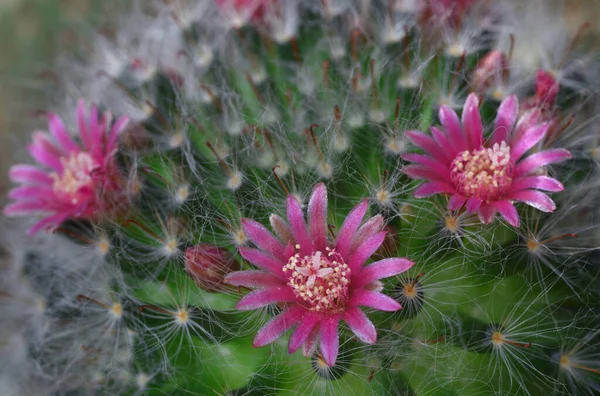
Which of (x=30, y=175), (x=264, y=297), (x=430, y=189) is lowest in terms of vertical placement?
(x=30, y=175)

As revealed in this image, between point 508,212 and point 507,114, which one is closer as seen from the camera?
point 508,212

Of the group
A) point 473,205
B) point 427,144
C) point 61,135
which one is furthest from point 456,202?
point 61,135

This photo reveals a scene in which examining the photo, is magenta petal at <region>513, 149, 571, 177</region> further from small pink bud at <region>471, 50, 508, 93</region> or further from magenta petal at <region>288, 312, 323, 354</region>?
magenta petal at <region>288, 312, 323, 354</region>

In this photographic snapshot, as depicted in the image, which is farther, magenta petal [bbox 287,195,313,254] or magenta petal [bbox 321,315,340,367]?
magenta petal [bbox 287,195,313,254]

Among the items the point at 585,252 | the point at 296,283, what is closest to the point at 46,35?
the point at 296,283

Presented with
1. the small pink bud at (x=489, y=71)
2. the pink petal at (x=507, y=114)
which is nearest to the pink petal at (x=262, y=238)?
the pink petal at (x=507, y=114)

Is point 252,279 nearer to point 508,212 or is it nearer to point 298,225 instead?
point 298,225

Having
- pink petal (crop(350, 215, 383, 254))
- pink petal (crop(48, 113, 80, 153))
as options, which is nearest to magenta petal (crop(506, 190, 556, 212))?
pink petal (crop(350, 215, 383, 254))

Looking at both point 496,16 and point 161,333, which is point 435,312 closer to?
point 161,333
